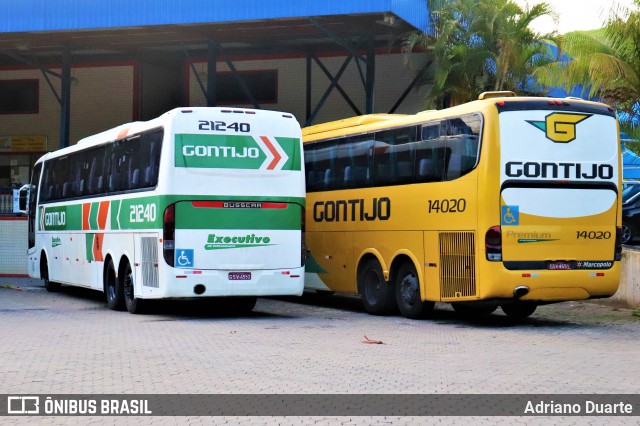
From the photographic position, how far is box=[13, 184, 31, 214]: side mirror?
92.5 feet

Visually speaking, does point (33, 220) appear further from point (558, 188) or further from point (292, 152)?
point (558, 188)

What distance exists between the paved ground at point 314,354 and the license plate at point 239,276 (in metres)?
0.72

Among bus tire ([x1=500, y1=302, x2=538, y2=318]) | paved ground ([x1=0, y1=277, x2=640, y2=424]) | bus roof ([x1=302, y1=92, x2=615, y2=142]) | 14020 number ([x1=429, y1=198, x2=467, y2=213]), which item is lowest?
paved ground ([x1=0, y1=277, x2=640, y2=424])

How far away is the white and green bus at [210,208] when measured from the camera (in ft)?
60.8

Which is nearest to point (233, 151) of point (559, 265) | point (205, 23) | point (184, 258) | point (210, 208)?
point (210, 208)

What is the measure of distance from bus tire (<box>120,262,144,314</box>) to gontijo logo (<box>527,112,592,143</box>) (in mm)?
7180

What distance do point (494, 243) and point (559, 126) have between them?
2.04m

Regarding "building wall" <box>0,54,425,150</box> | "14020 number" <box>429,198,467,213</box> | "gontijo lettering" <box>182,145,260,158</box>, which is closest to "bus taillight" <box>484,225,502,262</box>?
"14020 number" <box>429,198,467,213</box>

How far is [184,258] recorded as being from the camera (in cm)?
1856

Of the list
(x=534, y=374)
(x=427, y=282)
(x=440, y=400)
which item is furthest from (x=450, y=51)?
(x=440, y=400)

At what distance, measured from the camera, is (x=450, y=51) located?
31.7m

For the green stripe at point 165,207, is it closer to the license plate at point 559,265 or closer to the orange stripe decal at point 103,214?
the orange stripe decal at point 103,214

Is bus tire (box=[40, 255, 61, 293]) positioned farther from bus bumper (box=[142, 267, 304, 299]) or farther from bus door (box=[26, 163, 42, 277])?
bus bumper (box=[142, 267, 304, 299])

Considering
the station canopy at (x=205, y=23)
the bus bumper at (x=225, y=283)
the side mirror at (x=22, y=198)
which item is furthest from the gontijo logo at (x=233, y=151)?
the station canopy at (x=205, y=23)
